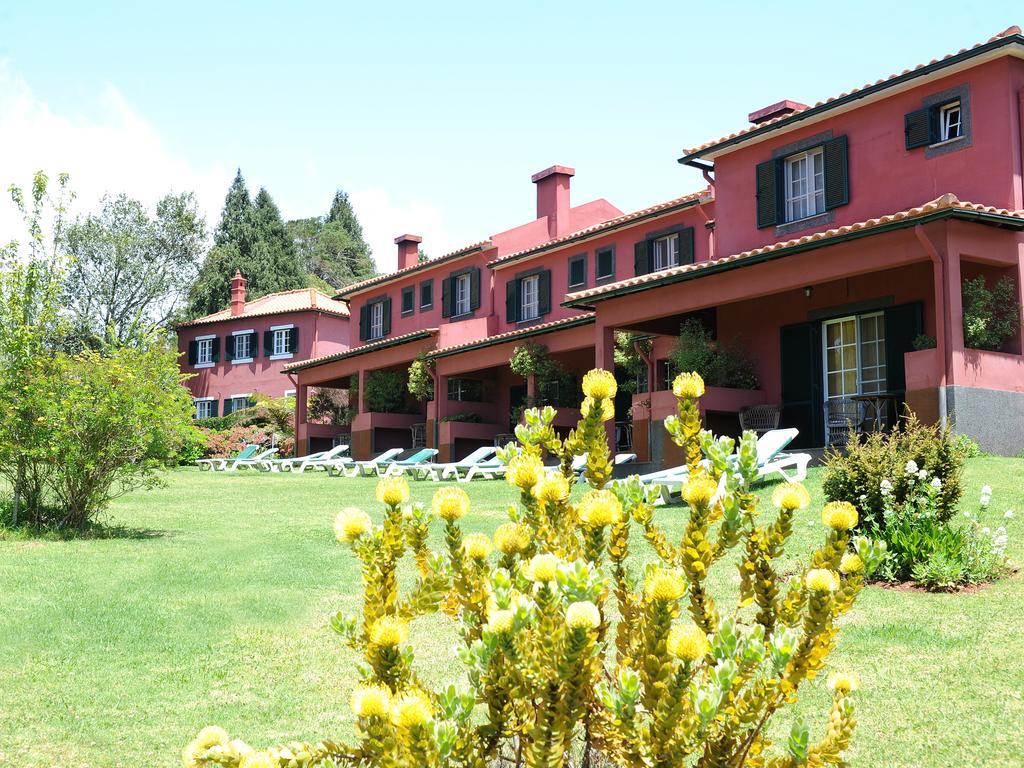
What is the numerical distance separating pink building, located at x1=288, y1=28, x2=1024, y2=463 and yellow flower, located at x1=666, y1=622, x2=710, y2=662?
499 inches

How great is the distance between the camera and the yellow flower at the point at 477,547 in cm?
262

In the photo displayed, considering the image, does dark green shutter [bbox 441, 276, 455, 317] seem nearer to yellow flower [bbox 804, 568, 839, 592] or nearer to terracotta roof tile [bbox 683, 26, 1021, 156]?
terracotta roof tile [bbox 683, 26, 1021, 156]

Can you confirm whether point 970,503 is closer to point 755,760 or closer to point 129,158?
point 755,760

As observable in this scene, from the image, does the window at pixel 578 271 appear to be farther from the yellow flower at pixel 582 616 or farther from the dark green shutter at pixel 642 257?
the yellow flower at pixel 582 616

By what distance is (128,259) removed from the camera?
47.1 meters

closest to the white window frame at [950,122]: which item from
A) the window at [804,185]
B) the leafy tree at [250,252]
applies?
the window at [804,185]

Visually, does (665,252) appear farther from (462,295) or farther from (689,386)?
(689,386)

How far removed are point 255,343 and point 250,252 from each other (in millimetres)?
12091

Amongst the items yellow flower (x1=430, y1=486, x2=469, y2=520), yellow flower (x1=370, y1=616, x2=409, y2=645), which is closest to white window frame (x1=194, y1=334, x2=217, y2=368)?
yellow flower (x1=430, y1=486, x2=469, y2=520)

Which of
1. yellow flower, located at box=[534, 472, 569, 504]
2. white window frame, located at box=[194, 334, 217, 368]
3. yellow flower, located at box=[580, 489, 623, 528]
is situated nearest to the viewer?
yellow flower, located at box=[580, 489, 623, 528]

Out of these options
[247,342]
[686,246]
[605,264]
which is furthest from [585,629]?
[247,342]

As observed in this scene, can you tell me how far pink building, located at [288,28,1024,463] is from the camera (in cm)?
1414

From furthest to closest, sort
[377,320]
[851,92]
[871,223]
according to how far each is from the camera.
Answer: [377,320]
[851,92]
[871,223]

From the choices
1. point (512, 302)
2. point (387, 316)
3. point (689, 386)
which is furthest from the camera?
point (387, 316)
